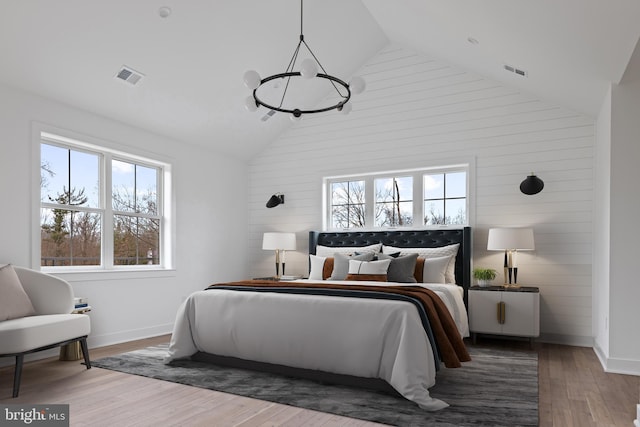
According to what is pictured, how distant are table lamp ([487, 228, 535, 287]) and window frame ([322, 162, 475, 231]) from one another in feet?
1.83

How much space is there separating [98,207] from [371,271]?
3.04 m

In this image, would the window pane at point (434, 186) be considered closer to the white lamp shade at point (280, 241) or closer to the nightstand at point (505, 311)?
the nightstand at point (505, 311)

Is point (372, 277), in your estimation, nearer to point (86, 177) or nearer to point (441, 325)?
point (441, 325)

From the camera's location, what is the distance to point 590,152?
4.81m

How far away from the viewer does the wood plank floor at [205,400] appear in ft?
8.87

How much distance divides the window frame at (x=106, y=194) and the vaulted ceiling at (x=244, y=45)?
348 mm

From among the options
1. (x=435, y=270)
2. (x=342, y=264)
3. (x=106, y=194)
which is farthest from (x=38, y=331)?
(x=435, y=270)

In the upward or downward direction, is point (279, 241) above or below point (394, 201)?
below

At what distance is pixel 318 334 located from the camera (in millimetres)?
3377

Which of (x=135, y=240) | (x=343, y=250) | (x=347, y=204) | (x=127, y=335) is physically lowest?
(x=127, y=335)

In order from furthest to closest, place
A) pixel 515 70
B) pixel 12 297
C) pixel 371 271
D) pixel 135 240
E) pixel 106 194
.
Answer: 1. pixel 135 240
2. pixel 106 194
3. pixel 371 271
4. pixel 515 70
5. pixel 12 297

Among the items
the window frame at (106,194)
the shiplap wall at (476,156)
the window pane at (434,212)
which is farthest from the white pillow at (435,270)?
the window frame at (106,194)

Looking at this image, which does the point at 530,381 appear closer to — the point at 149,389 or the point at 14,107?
the point at 149,389

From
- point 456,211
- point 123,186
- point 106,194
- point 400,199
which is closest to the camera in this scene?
point 106,194
